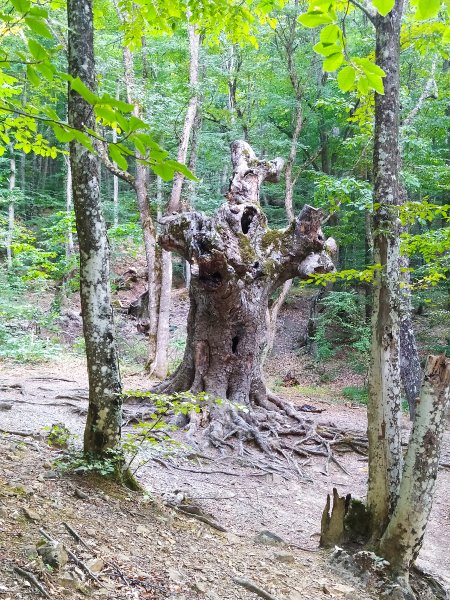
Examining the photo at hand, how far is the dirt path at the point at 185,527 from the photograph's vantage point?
2852mm

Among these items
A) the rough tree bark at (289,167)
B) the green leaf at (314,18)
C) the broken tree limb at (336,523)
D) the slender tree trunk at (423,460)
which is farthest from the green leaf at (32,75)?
the rough tree bark at (289,167)

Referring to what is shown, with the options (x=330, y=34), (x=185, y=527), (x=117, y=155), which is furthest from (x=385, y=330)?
(x=117, y=155)

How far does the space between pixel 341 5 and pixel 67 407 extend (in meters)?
7.59

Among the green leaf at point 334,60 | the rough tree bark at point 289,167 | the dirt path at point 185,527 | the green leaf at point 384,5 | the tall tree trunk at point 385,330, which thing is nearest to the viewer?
the green leaf at point 384,5

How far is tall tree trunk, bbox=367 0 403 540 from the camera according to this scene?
13.8ft

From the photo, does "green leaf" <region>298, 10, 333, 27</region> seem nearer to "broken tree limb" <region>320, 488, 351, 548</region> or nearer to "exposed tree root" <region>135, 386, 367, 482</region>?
"broken tree limb" <region>320, 488, 351, 548</region>

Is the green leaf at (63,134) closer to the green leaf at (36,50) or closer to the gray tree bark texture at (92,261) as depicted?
the green leaf at (36,50)

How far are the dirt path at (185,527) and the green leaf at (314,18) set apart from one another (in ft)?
8.80

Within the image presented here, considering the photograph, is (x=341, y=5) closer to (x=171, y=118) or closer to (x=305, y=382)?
(x=171, y=118)

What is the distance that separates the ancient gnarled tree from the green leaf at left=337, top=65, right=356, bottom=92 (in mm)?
5890

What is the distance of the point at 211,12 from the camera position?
453 centimetres

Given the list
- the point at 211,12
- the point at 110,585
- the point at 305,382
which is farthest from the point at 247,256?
the point at 305,382

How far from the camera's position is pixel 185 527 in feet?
13.2

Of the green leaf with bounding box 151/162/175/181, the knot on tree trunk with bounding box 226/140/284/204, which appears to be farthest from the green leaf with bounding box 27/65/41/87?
the knot on tree trunk with bounding box 226/140/284/204
